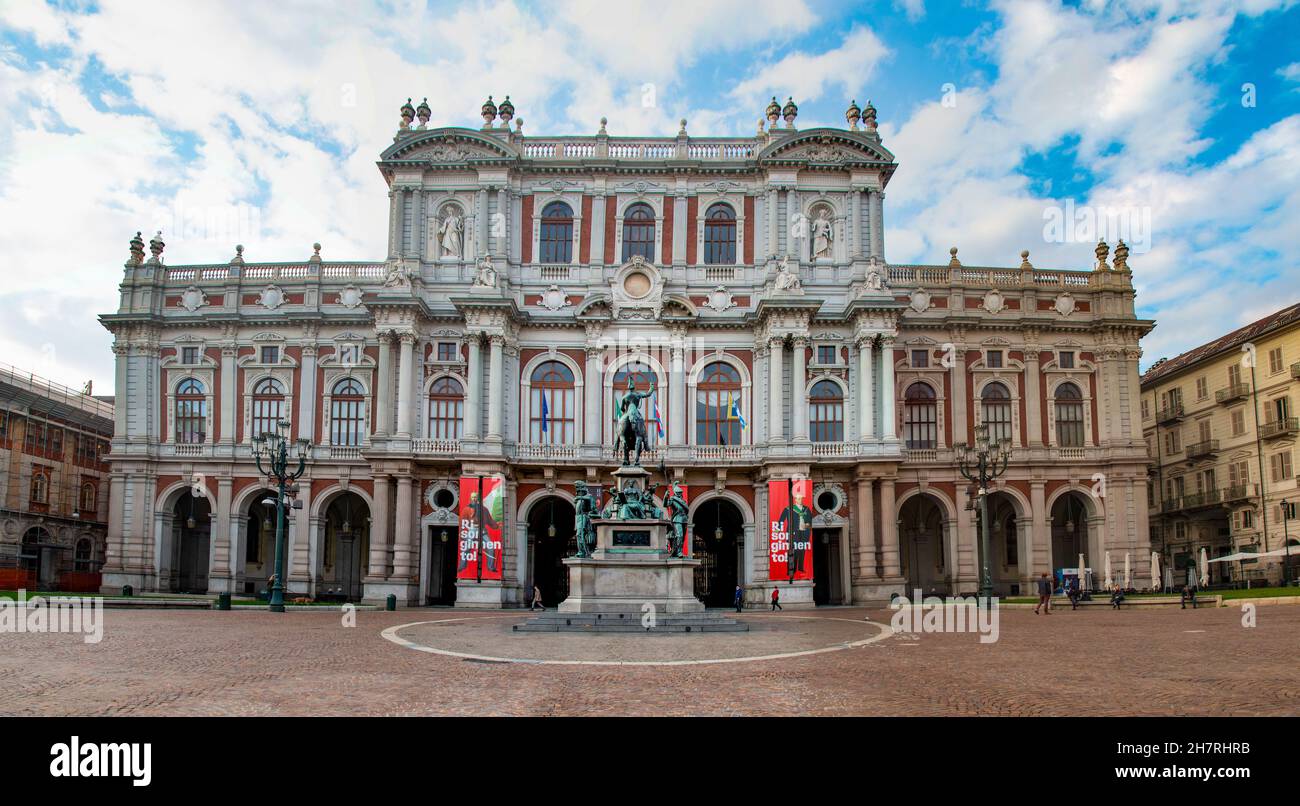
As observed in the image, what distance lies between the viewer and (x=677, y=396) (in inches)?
1882

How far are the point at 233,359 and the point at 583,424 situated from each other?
18135 millimetres

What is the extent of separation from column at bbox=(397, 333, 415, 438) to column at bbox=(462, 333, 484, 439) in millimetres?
2656

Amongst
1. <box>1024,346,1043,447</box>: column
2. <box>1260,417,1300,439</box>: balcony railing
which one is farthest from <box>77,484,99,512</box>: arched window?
<box>1260,417,1300,439</box>: balcony railing

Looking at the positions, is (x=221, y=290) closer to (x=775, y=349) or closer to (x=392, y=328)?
(x=392, y=328)

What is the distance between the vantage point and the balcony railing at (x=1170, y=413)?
59556 millimetres

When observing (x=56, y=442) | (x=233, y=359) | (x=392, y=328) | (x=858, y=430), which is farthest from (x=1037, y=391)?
(x=56, y=442)

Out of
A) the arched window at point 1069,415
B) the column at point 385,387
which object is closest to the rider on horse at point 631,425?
the column at point 385,387

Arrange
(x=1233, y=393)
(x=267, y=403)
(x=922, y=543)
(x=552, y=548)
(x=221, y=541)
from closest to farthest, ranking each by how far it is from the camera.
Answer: (x=221, y=541), (x=267, y=403), (x=552, y=548), (x=922, y=543), (x=1233, y=393)

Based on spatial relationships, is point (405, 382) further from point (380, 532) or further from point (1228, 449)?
point (1228, 449)

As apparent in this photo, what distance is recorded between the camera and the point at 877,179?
4981 cm

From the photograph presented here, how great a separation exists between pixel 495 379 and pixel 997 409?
25054 mm

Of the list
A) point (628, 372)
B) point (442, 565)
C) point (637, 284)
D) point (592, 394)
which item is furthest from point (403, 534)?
point (637, 284)

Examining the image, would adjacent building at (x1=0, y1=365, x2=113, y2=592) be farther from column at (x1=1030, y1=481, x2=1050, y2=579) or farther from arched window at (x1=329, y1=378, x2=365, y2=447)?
column at (x1=1030, y1=481, x2=1050, y2=579)

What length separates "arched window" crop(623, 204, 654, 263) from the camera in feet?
164
